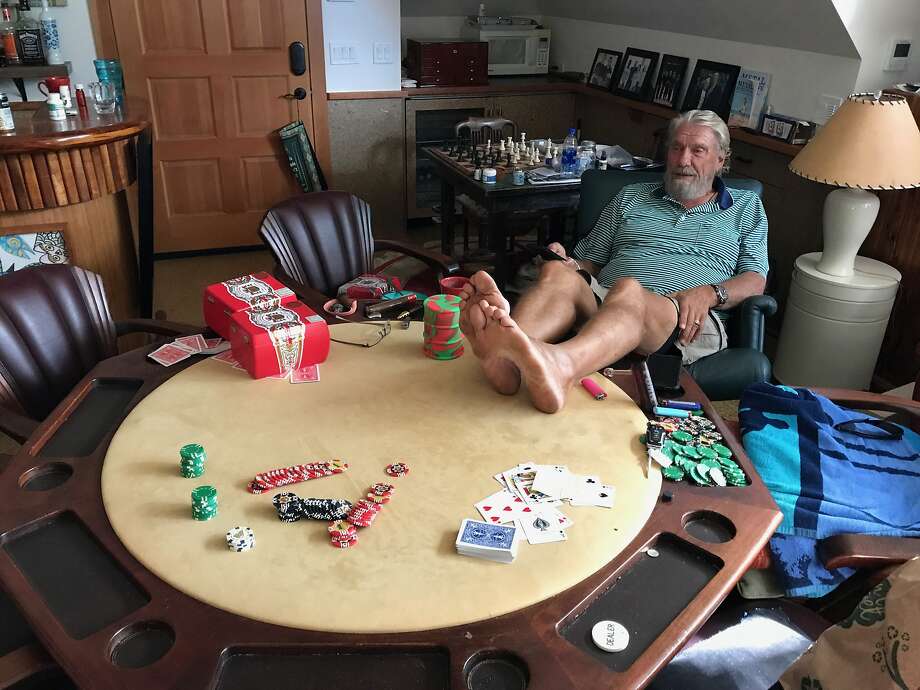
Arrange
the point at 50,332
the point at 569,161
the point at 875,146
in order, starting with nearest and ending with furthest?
1. the point at 50,332
2. the point at 875,146
3. the point at 569,161

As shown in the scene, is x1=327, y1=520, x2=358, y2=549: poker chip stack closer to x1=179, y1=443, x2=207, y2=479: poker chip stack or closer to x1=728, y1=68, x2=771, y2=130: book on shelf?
x1=179, y1=443, x2=207, y2=479: poker chip stack

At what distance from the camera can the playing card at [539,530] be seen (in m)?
1.30

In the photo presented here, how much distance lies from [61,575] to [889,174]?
276cm

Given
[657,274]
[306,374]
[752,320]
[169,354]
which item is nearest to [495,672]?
[306,374]

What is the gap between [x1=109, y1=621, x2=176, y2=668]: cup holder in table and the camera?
1.07 meters

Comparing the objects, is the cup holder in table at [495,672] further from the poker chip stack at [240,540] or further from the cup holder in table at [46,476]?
the cup holder in table at [46,476]

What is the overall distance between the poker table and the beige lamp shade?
1439 millimetres

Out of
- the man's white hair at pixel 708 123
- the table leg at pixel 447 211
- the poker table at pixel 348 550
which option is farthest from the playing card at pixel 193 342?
the table leg at pixel 447 211

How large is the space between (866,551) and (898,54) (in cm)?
262

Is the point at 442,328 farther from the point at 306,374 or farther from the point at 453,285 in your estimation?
the point at 306,374

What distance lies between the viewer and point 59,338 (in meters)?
2.01

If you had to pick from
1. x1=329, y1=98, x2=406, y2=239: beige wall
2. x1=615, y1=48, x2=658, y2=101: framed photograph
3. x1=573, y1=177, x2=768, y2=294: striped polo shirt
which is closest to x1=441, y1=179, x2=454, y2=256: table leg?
x1=329, y1=98, x2=406, y2=239: beige wall

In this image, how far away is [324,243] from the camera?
109 inches

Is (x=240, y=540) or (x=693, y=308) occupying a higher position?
(x=240, y=540)
